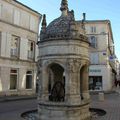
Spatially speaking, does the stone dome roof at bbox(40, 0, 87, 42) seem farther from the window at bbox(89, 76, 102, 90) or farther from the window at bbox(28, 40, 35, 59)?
the window at bbox(89, 76, 102, 90)

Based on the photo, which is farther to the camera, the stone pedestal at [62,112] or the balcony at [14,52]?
the balcony at [14,52]

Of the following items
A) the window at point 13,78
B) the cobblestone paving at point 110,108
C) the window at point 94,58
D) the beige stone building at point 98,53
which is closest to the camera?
the cobblestone paving at point 110,108

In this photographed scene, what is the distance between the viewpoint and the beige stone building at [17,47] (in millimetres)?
29609

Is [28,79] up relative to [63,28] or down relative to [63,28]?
down

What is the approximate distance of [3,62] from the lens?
29328 mm

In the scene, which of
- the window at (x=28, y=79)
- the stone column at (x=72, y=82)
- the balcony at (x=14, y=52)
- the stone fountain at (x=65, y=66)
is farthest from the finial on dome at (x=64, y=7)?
the window at (x=28, y=79)

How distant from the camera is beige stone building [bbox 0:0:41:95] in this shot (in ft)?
97.1

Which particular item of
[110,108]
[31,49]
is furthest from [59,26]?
[31,49]

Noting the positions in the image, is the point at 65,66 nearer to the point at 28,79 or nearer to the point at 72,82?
the point at 72,82

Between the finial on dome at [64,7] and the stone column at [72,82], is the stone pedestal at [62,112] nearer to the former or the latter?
the stone column at [72,82]

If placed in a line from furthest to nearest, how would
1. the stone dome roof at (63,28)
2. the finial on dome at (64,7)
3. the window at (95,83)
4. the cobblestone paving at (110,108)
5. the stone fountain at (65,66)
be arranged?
the window at (95,83) < the finial on dome at (64,7) < the cobblestone paving at (110,108) < the stone dome roof at (63,28) < the stone fountain at (65,66)

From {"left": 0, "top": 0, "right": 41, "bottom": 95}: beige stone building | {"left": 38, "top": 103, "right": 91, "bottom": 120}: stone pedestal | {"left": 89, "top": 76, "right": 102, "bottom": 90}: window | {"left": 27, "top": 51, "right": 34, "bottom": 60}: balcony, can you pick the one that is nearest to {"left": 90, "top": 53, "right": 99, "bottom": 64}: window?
{"left": 89, "top": 76, "right": 102, "bottom": 90}: window

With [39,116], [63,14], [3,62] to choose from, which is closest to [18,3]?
[3,62]

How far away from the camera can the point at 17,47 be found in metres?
31.8
